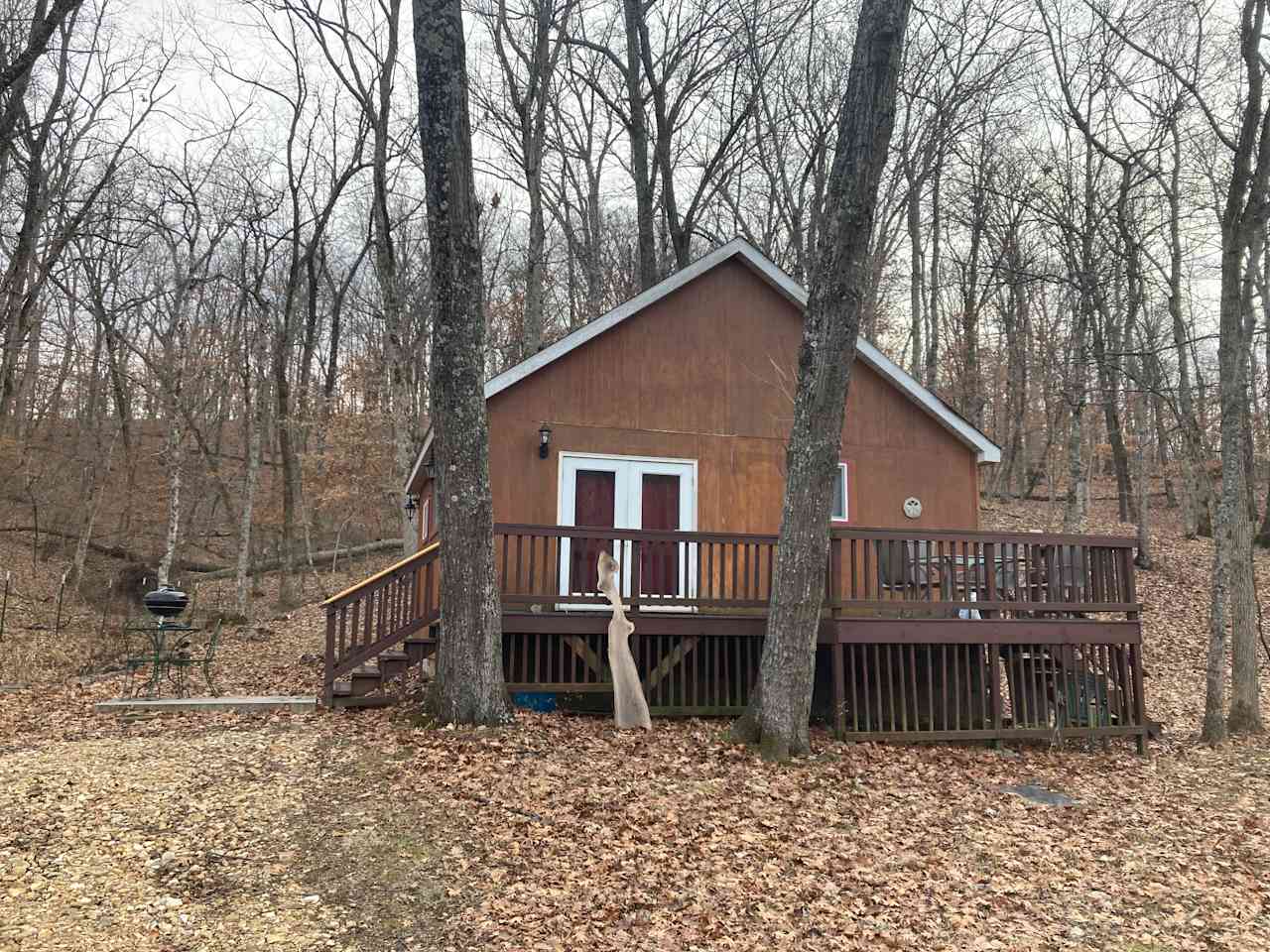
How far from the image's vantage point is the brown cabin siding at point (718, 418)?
1051 cm

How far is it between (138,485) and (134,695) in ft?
54.5

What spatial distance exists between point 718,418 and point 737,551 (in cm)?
195

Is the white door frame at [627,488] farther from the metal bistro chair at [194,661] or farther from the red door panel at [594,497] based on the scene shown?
the metal bistro chair at [194,661]

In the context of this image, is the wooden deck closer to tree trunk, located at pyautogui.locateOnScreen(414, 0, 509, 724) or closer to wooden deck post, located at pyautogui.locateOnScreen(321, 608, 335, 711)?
wooden deck post, located at pyautogui.locateOnScreen(321, 608, 335, 711)

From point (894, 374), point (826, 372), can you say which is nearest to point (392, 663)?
point (826, 372)

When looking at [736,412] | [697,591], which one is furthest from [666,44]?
[697,591]

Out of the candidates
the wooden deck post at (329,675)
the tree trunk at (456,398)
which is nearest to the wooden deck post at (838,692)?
the tree trunk at (456,398)

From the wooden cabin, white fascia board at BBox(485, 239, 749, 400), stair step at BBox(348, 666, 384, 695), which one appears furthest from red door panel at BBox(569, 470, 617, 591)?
stair step at BBox(348, 666, 384, 695)

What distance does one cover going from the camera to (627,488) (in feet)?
35.2

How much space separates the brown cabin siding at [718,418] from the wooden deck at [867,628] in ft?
4.03

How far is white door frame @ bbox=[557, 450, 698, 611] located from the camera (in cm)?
1045

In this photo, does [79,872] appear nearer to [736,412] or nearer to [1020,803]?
[1020,803]

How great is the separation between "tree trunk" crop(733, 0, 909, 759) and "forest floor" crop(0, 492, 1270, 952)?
0.58m

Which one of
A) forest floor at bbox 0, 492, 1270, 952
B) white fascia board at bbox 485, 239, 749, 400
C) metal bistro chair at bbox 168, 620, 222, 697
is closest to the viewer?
forest floor at bbox 0, 492, 1270, 952
